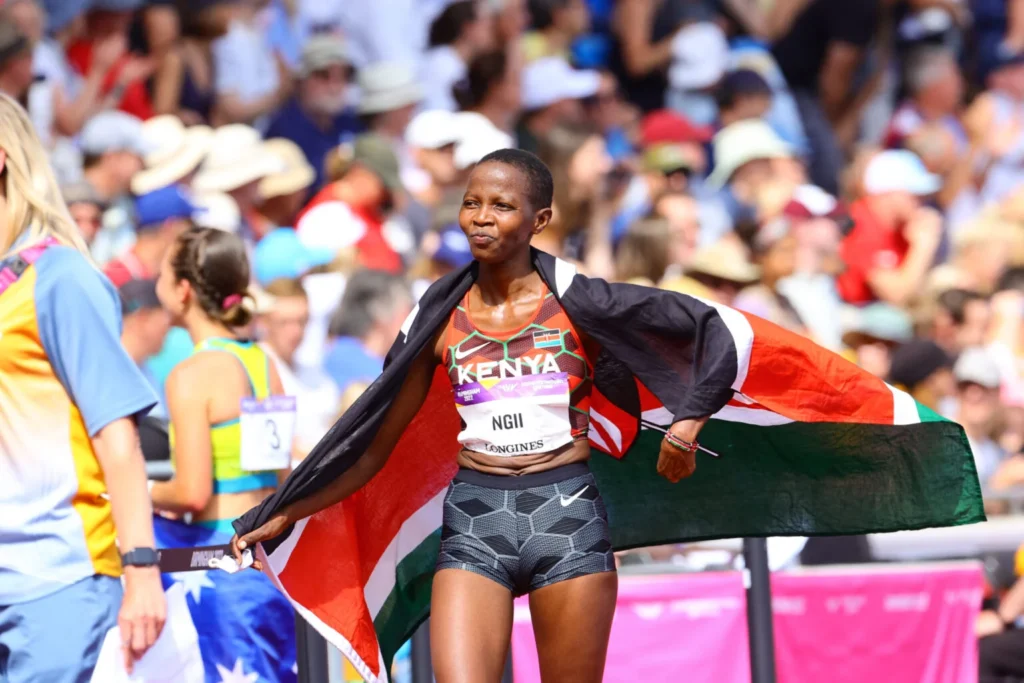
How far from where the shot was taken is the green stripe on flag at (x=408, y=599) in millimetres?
5250

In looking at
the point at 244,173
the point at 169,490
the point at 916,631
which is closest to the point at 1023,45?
the point at 244,173

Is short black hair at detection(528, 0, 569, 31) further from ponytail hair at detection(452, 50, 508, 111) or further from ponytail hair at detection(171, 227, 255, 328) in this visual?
ponytail hair at detection(171, 227, 255, 328)

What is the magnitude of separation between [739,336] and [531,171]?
0.75m

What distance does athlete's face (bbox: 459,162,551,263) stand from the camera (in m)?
4.51

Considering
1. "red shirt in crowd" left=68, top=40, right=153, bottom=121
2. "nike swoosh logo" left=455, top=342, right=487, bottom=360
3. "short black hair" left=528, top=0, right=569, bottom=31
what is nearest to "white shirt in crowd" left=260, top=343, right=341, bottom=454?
"nike swoosh logo" left=455, top=342, right=487, bottom=360

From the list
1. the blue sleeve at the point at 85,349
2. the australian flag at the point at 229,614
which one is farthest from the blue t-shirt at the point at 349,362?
the blue sleeve at the point at 85,349

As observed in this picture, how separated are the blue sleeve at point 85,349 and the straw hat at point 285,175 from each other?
5337mm

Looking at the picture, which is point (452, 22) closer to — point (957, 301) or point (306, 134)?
point (306, 134)

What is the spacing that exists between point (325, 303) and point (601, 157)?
2537 mm

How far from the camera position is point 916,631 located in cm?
662

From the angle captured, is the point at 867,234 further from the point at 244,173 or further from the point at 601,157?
the point at 244,173

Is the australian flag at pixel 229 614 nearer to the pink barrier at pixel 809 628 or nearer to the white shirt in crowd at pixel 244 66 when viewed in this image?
the pink barrier at pixel 809 628

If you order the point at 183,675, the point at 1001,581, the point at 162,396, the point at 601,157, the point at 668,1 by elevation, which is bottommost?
the point at 1001,581

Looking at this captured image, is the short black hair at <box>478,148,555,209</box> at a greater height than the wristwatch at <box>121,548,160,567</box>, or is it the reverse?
the short black hair at <box>478,148,555,209</box>
